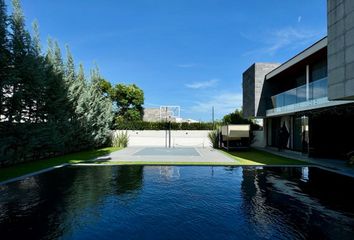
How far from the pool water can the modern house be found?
403 centimetres

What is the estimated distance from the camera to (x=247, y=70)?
22.2m

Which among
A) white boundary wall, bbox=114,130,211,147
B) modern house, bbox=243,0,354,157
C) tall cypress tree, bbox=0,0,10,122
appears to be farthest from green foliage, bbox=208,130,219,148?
tall cypress tree, bbox=0,0,10,122

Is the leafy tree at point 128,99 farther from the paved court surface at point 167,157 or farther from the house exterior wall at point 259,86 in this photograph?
the house exterior wall at point 259,86

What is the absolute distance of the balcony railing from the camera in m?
13.1

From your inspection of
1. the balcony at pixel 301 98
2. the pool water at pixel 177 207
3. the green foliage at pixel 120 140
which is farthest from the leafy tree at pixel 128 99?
the pool water at pixel 177 207

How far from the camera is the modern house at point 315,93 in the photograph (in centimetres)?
890

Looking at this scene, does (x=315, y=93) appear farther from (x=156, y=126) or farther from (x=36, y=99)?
(x=156, y=126)

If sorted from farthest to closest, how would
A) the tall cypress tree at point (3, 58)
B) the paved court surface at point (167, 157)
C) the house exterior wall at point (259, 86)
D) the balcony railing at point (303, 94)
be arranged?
the house exterior wall at point (259, 86) < the paved court surface at point (167, 157) < the balcony railing at point (303, 94) < the tall cypress tree at point (3, 58)

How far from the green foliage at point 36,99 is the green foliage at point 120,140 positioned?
4750 mm

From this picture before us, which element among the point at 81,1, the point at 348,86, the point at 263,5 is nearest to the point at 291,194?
the point at 348,86

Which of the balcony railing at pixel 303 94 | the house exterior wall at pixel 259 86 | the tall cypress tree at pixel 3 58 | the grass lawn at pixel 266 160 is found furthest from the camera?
the house exterior wall at pixel 259 86

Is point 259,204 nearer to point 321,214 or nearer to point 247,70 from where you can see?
point 321,214

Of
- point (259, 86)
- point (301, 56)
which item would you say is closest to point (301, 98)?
point (301, 56)

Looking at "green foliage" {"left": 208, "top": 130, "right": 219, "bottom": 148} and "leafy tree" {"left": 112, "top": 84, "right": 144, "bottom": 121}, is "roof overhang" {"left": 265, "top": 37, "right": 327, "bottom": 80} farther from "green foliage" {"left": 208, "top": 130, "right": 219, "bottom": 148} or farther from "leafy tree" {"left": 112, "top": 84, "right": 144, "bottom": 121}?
"leafy tree" {"left": 112, "top": 84, "right": 144, "bottom": 121}
